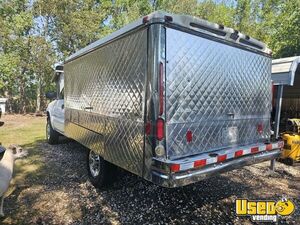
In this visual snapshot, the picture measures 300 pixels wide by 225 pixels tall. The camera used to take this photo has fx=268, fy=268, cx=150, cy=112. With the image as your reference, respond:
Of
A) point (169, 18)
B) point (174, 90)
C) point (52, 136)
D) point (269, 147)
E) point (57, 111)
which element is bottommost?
point (52, 136)

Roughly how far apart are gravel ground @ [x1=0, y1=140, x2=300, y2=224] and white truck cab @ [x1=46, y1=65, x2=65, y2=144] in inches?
71.3

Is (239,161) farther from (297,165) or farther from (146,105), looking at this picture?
(297,165)

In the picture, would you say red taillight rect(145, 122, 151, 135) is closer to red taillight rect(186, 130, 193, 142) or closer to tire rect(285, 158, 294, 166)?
red taillight rect(186, 130, 193, 142)

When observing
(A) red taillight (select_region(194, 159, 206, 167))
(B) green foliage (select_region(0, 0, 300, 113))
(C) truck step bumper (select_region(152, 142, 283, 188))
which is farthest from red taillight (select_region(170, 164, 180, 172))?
(B) green foliage (select_region(0, 0, 300, 113))

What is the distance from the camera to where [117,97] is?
3.96 metres

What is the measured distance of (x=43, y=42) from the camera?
1741 centimetres

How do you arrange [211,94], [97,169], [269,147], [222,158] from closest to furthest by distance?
[222,158] < [211,94] < [269,147] < [97,169]

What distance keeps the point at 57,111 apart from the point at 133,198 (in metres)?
4.55

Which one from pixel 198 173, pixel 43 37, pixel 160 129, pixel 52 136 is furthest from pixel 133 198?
pixel 43 37

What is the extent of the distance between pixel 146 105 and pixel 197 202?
2.11 m

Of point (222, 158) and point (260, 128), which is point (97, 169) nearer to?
point (222, 158)

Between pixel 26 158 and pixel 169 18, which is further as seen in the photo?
pixel 26 158

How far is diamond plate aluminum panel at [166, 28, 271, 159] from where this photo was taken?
132 inches

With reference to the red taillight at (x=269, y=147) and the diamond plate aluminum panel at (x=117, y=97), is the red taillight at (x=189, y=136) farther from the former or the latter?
the red taillight at (x=269, y=147)
